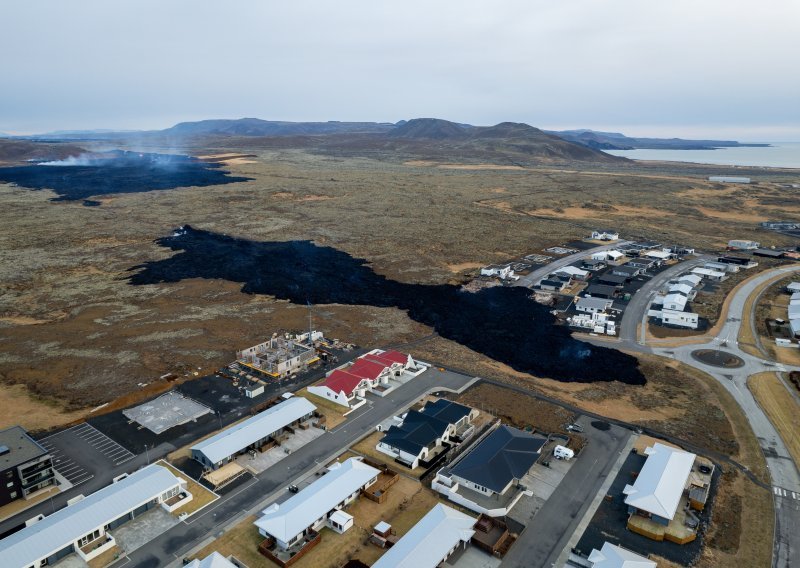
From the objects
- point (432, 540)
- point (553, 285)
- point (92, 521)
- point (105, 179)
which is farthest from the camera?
point (105, 179)

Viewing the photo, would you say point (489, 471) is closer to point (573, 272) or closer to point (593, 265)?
point (573, 272)

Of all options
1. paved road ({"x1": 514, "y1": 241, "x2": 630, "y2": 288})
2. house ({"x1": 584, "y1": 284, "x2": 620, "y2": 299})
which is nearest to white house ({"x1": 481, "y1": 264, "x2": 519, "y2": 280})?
paved road ({"x1": 514, "y1": 241, "x2": 630, "y2": 288})

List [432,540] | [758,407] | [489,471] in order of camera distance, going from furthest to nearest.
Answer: [758,407]
[489,471]
[432,540]

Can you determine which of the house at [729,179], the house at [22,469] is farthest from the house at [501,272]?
the house at [729,179]

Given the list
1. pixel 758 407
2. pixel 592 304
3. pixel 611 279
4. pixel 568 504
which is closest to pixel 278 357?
pixel 568 504

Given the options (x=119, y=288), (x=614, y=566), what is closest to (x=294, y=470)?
(x=614, y=566)

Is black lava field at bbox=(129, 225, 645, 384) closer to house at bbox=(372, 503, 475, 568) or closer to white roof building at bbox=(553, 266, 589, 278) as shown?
white roof building at bbox=(553, 266, 589, 278)
